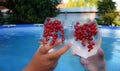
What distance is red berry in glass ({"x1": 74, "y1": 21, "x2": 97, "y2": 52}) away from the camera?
1.84 metres

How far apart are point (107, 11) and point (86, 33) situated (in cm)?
1057

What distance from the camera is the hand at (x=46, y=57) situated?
2.03 meters

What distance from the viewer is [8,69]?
15.9 feet

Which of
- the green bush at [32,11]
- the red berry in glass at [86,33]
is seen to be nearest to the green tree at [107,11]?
the green bush at [32,11]

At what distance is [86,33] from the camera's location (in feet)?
6.02

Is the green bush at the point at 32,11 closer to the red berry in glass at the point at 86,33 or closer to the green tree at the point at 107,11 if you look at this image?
the green tree at the point at 107,11

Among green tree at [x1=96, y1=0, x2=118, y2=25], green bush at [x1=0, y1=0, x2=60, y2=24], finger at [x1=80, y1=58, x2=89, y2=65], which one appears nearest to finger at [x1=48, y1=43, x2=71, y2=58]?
finger at [x1=80, y1=58, x2=89, y2=65]

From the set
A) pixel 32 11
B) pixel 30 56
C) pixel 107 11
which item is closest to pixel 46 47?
pixel 30 56

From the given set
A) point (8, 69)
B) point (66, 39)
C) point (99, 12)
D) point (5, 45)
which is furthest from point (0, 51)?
point (99, 12)

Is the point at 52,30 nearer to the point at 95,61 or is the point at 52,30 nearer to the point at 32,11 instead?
the point at 95,61

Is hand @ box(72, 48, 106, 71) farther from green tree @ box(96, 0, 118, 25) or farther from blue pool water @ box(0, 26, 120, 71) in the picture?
green tree @ box(96, 0, 118, 25)

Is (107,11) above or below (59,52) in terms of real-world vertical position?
below

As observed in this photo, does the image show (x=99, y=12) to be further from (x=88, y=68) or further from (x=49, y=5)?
(x=88, y=68)

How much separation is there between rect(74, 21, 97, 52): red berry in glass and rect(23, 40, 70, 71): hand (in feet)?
0.54
